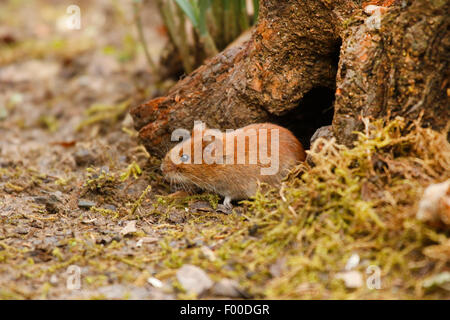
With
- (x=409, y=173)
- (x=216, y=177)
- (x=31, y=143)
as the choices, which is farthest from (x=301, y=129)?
(x=31, y=143)

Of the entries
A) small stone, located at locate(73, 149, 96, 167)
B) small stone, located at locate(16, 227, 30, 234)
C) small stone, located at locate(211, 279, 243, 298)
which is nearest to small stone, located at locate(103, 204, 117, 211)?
small stone, located at locate(16, 227, 30, 234)

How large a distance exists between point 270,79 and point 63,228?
6.91 feet

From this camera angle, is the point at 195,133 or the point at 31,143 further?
the point at 31,143

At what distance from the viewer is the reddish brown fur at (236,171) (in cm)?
423

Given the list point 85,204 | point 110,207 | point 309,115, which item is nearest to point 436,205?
point 309,115

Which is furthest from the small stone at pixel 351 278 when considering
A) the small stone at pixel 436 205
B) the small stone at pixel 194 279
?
the small stone at pixel 194 279

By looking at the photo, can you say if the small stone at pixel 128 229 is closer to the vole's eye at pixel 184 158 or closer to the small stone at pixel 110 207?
the small stone at pixel 110 207

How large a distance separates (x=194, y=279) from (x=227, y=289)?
22cm

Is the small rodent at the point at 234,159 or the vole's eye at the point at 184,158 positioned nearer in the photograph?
the small rodent at the point at 234,159

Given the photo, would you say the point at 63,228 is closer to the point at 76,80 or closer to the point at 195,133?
the point at 195,133

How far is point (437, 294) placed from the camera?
2523 millimetres

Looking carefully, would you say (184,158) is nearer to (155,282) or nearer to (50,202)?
(50,202)

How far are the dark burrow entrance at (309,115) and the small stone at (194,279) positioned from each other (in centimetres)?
206

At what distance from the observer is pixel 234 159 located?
175 inches
